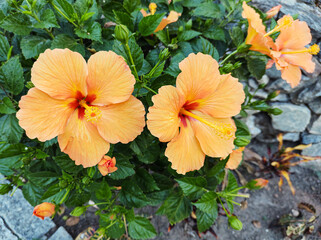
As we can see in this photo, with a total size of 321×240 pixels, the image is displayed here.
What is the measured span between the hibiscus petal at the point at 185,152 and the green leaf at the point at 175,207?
0.60m

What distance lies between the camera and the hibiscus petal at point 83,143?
101cm

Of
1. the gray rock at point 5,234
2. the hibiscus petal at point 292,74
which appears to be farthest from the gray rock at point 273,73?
the gray rock at point 5,234

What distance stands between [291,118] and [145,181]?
171 centimetres

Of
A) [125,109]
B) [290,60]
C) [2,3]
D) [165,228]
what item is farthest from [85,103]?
[165,228]

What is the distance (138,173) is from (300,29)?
1233 mm

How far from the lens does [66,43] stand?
3.99 ft

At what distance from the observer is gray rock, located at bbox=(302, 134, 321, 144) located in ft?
8.20

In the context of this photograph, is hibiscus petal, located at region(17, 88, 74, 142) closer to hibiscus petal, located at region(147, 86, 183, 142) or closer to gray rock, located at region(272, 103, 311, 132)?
hibiscus petal, located at region(147, 86, 183, 142)

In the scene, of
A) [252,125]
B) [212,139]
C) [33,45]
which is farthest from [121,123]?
[252,125]

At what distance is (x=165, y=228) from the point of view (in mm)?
2182

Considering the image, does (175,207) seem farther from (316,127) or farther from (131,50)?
(316,127)

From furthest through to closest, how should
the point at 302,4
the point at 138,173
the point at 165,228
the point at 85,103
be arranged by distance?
the point at 165,228
the point at 302,4
the point at 138,173
the point at 85,103

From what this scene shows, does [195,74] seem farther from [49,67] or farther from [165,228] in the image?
[165,228]

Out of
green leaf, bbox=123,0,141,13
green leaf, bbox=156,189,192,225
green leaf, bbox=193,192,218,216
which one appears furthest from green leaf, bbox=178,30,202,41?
green leaf, bbox=156,189,192,225
